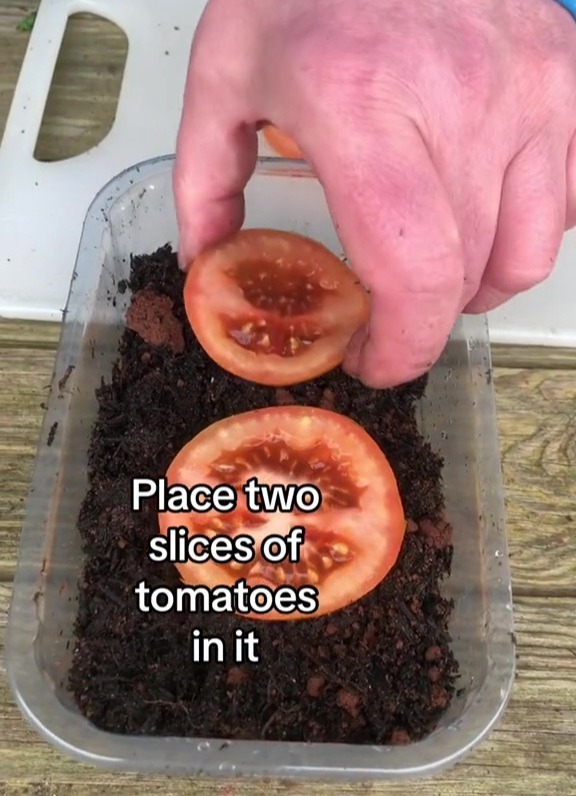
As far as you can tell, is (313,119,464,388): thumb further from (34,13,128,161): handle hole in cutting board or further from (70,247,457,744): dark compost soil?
(34,13,128,161): handle hole in cutting board

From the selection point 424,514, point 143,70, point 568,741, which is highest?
point 143,70

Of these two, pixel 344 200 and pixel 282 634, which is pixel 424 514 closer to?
pixel 282 634

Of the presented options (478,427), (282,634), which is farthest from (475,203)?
(282,634)

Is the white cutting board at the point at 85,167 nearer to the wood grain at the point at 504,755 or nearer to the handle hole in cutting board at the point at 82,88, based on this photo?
the handle hole in cutting board at the point at 82,88

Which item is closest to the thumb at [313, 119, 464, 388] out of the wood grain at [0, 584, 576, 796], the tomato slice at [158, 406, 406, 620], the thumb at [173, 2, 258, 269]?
the thumb at [173, 2, 258, 269]

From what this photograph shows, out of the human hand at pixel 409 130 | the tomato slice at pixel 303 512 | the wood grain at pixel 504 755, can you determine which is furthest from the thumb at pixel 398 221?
the wood grain at pixel 504 755

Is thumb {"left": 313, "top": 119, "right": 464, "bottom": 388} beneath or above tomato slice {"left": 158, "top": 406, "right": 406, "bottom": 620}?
above

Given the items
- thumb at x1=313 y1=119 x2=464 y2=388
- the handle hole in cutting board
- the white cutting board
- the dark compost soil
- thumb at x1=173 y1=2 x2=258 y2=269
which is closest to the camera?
thumb at x1=313 y1=119 x2=464 y2=388
